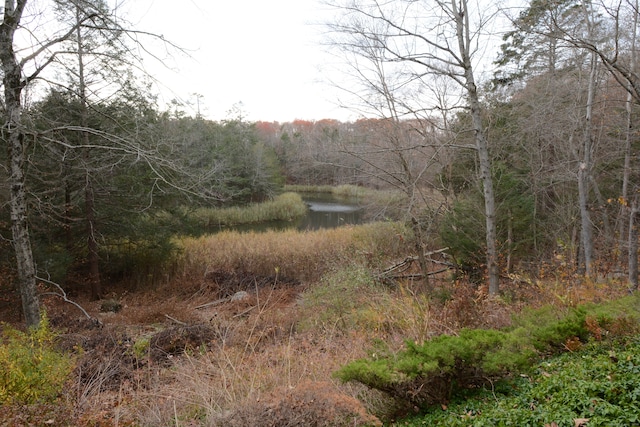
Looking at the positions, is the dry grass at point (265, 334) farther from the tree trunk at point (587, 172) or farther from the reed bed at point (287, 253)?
the tree trunk at point (587, 172)

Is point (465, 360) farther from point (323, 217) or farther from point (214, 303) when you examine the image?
point (323, 217)

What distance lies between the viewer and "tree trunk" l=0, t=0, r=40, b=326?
4.22m

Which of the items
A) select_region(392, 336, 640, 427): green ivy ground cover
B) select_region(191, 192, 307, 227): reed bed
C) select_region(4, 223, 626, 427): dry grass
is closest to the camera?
select_region(392, 336, 640, 427): green ivy ground cover

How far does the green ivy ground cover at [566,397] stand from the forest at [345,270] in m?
0.02

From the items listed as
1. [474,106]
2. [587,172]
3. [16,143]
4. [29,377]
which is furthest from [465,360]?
[587,172]

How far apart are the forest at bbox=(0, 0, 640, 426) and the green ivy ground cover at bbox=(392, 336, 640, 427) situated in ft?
0.05

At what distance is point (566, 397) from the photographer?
86.6 inches

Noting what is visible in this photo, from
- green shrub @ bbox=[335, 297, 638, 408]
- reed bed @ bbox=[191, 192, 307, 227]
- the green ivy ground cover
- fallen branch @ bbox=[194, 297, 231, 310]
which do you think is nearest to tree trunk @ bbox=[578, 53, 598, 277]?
green shrub @ bbox=[335, 297, 638, 408]

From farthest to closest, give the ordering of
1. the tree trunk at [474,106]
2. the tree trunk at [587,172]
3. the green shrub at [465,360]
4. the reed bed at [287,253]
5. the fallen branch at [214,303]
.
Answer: the reed bed at [287,253], the fallen branch at [214,303], the tree trunk at [587,172], the tree trunk at [474,106], the green shrub at [465,360]

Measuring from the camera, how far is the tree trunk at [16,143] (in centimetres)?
422

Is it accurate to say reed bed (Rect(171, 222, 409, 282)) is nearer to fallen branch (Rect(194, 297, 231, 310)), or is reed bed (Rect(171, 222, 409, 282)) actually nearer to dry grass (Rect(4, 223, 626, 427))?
dry grass (Rect(4, 223, 626, 427))

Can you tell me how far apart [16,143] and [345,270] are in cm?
648

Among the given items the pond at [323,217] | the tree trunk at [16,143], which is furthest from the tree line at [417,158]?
the pond at [323,217]

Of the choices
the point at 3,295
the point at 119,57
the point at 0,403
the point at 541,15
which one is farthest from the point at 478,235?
the point at 3,295
